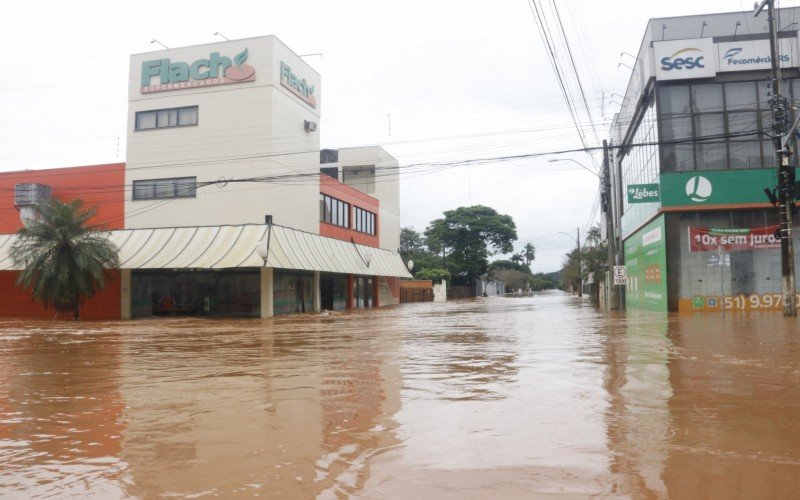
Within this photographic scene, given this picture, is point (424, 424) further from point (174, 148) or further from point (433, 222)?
point (433, 222)

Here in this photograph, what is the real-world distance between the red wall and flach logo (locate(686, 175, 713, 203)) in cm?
2044

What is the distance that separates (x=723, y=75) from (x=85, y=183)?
1296 inches

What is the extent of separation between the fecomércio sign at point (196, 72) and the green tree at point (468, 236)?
4822cm

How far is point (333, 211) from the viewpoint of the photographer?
4122 cm

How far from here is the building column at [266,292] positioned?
31641 mm

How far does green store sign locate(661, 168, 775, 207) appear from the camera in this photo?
2698cm

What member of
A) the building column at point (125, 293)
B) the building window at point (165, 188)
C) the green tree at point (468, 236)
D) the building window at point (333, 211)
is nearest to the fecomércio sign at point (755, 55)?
the building window at point (333, 211)

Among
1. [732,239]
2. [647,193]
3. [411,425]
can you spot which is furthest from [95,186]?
[411,425]

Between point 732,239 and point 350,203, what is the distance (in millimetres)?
24818

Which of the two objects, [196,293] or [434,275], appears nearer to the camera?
[196,293]

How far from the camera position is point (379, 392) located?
329 inches

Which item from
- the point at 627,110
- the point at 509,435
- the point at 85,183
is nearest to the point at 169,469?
the point at 509,435

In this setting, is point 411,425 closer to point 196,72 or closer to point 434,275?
point 196,72

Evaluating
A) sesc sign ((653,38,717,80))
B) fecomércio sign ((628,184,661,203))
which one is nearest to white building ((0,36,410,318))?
fecomércio sign ((628,184,661,203))
